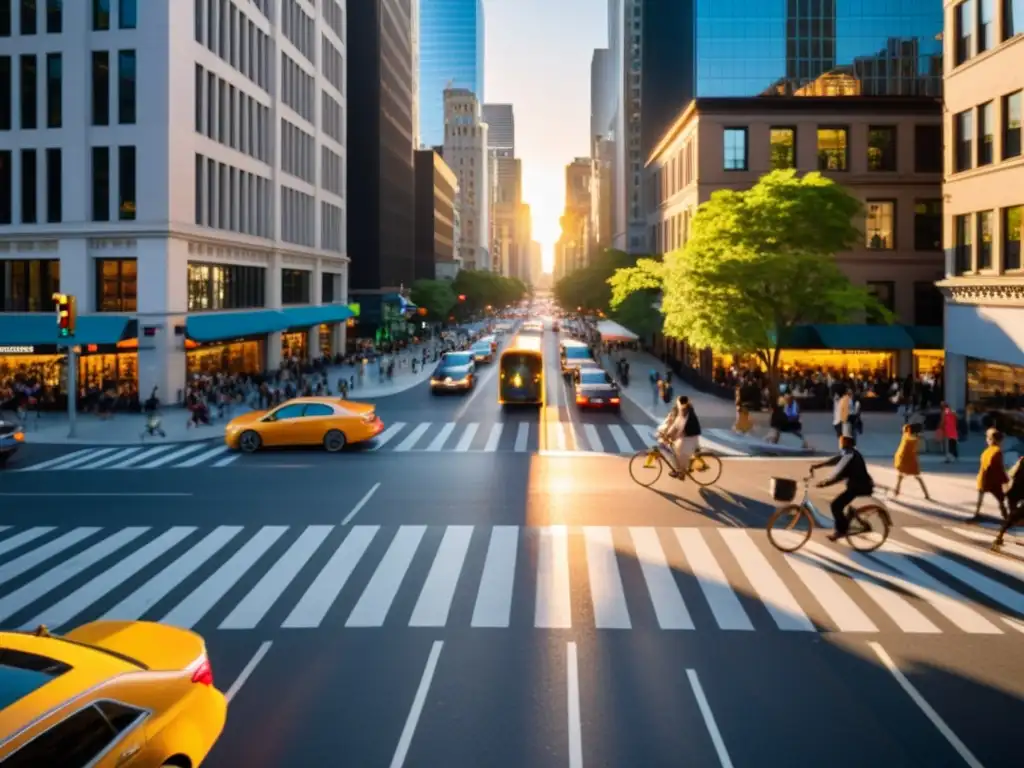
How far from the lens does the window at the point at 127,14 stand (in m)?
39.4

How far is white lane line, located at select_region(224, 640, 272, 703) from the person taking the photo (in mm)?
9148

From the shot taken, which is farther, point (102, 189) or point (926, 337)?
point (926, 337)

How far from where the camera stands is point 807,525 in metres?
15.0

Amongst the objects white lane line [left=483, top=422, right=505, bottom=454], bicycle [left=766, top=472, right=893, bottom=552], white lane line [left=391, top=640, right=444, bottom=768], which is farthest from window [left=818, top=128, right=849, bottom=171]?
white lane line [left=391, top=640, right=444, bottom=768]

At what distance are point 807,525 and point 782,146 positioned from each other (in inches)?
1632

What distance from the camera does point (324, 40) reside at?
69.4 metres

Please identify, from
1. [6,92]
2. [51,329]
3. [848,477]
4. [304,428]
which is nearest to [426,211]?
[6,92]

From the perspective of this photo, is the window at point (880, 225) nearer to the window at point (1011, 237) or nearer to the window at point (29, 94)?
the window at point (1011, 237)

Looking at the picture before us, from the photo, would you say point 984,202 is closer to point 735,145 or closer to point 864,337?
point 864,337

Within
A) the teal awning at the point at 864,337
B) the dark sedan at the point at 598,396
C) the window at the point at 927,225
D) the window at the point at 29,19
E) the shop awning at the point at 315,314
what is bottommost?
the dark sedan at the point at 598,396

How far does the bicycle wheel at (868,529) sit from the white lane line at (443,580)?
6.29 meters

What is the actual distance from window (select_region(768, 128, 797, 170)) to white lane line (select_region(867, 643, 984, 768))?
4559cm

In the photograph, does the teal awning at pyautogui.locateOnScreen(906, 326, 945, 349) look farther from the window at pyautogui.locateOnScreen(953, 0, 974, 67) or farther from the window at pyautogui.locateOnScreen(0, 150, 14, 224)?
the window at pyautogui.locateOnScreen(0, 150, 14, 224)

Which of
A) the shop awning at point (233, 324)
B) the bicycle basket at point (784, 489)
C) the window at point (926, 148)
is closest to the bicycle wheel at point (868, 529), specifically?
the bicycle basket at point (784, 489)
